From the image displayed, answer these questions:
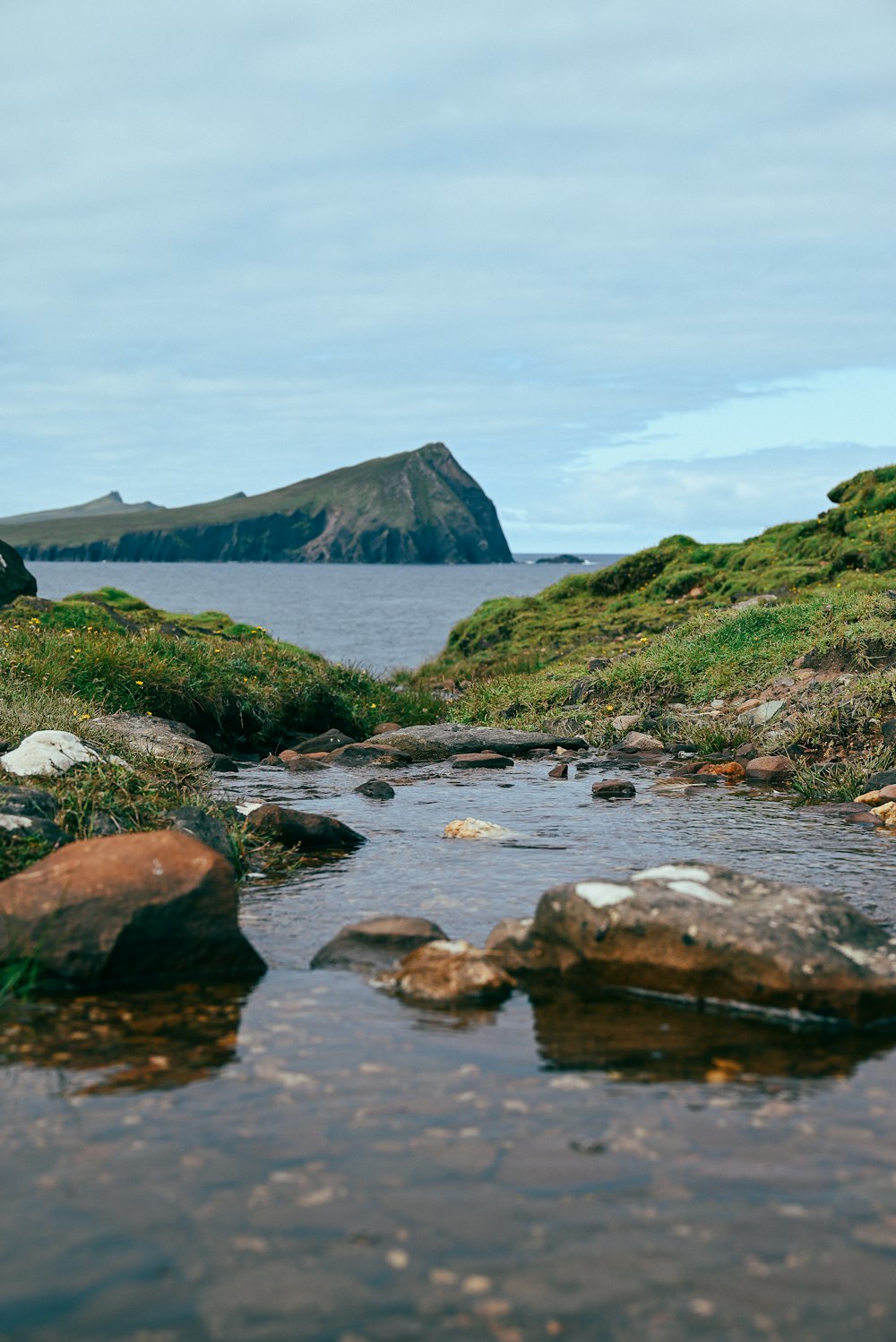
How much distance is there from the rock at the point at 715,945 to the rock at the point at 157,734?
292 inches

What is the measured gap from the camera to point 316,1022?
20.2 ft

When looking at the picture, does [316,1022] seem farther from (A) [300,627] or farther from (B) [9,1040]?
(A) [300,627]

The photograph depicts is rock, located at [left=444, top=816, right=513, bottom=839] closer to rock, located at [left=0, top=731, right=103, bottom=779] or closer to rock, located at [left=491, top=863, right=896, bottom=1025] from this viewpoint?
rock, located at [left=0, top=731, right=103, bottom=779]

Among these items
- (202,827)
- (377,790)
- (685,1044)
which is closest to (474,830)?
(202,827)

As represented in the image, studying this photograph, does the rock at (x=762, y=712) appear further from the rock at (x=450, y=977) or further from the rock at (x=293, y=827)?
the rock at (x=450, y=977)

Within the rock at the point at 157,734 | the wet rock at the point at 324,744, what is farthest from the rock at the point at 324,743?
the rock at the point at 157,734

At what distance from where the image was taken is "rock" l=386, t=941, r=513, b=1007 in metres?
6.55

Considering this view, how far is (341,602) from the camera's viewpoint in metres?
114

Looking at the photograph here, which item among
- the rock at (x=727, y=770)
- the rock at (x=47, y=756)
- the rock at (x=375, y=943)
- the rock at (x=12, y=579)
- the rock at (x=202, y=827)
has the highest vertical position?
the rock at (x=12, y=579)

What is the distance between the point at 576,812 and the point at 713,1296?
935cm

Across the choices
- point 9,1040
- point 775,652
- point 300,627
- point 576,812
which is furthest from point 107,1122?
point 300,627

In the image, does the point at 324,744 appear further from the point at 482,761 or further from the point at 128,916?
the point at 128,916

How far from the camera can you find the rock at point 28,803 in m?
8.70

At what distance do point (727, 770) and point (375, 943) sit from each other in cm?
963
